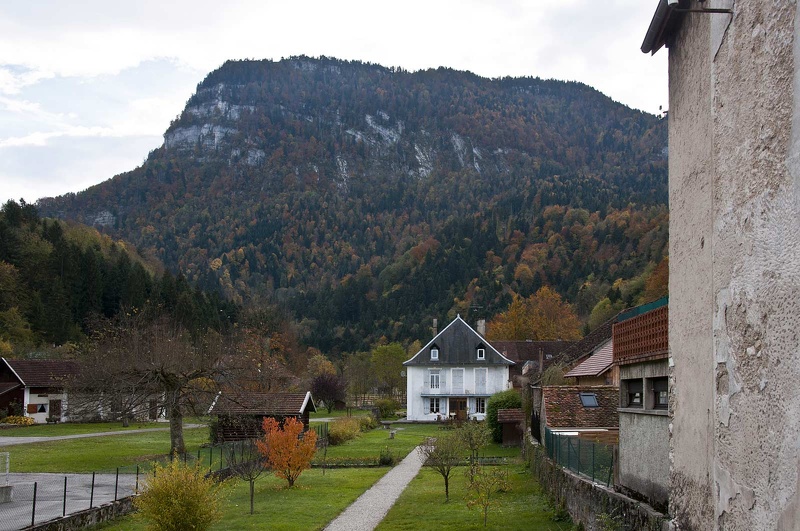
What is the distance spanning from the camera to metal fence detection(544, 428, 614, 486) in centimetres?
1753

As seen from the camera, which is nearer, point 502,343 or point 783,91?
point 783,91

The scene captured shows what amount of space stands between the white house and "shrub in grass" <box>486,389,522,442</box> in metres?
22.7

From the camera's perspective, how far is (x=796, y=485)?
5.04 metres

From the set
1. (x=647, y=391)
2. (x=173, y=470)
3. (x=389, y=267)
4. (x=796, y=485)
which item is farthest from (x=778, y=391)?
(x=389, y=267)

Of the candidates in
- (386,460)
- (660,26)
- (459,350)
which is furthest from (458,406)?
(660,26)

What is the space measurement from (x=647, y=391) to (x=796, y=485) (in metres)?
9.38

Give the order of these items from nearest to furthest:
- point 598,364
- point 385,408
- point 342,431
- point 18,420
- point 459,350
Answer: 1. point 598,364
2. point 342,431
3. point 18,420
4. point 459,350
5. point 385,408

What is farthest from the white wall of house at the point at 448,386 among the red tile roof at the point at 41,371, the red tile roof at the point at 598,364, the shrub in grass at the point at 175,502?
the shrub in grass at the point at 175,502

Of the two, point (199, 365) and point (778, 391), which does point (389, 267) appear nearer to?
point (199, 365)

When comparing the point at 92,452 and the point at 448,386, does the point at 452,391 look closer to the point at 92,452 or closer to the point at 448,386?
the point at 448,386

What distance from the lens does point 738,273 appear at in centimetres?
621

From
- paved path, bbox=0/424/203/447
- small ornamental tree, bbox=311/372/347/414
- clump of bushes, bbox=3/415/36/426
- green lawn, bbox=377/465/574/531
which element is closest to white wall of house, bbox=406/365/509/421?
small ornamental tree, bbox=311/372/347/414

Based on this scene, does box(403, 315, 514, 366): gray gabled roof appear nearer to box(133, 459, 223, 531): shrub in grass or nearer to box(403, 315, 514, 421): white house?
box(403, 315, 514, 421): white house

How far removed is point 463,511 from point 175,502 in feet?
30.5
